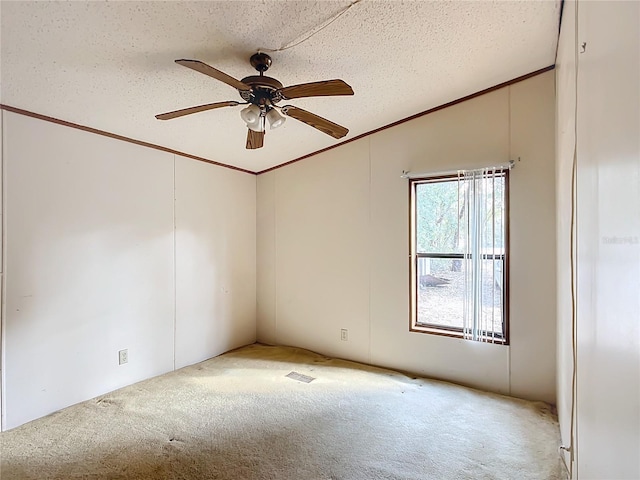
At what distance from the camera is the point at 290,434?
2367mm

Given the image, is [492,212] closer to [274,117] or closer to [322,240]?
[322,240]

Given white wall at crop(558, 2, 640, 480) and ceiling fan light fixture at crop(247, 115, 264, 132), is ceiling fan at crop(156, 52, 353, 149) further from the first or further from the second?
white wall at crop(558, 2, 640, 480)

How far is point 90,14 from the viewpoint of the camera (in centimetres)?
161

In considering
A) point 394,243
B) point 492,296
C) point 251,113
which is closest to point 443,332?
point 492,296

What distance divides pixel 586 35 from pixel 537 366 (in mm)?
2493

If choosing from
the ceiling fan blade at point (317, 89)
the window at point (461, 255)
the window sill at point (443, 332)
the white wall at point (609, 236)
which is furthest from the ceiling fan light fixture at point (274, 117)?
the window sill at point (443, 332)

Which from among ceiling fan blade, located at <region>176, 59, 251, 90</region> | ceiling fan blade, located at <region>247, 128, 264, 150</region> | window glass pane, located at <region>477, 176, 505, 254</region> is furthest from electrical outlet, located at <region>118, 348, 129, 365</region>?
window glass pane, located at <region>477, 176, 505, 254</region>

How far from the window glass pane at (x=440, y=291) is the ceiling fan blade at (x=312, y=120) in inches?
62.4

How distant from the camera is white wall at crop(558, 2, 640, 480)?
2.26 feet

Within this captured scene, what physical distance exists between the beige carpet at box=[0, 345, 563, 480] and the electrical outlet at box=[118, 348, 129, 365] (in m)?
0.23

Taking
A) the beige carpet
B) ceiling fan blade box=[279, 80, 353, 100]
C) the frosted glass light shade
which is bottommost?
the beige carpet

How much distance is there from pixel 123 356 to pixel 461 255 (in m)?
3.11

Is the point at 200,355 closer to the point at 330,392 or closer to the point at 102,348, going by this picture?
the point at 102,348

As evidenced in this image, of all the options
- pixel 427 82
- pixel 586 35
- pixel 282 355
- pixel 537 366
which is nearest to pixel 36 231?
pixel 282 355
